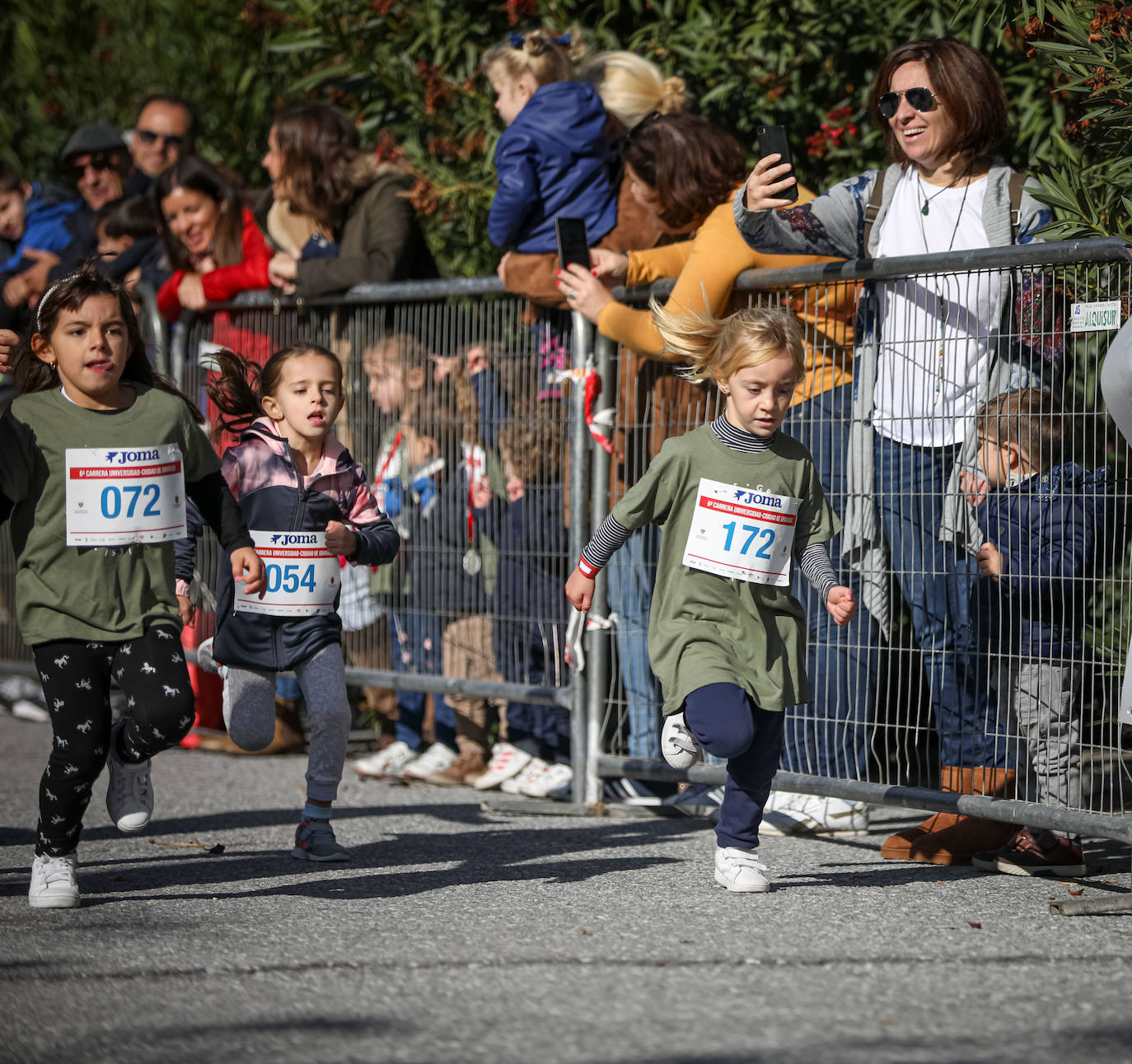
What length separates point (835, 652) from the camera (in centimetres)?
553

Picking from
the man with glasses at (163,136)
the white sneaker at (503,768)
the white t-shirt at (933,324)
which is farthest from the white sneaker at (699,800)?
the man with glasses at (163,136)

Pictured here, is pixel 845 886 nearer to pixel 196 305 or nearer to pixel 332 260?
pixel 332 260

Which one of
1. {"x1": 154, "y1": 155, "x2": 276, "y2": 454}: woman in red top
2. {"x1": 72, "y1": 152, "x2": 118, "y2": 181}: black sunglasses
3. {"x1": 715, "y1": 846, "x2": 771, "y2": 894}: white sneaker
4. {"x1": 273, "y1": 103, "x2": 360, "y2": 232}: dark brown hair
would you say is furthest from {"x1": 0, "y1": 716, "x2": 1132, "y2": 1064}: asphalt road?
{"x1": 72, "y1": 152, "x2": 118, "y2": 181}: black sunglasses

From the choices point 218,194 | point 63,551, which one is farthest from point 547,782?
point 218,194

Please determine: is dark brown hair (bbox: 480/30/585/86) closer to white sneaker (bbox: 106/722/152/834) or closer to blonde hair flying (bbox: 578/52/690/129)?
blonde hair flying (bbox: 578/52/690/129)

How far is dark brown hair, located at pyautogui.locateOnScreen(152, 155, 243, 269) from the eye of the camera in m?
7.82

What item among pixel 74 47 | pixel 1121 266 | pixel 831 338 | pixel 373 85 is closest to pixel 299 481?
pixel 831 338

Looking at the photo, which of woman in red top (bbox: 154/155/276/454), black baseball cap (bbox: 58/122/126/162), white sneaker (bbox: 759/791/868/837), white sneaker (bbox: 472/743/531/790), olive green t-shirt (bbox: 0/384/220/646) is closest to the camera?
olive green t-shirt (bbox: 0/384/220/646)

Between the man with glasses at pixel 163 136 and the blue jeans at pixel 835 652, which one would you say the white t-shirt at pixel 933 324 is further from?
the man with glasses at pixel 163 136

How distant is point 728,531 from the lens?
15.8ft

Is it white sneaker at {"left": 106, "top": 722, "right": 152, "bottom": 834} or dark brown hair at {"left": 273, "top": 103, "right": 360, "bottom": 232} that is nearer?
white sneaker at {"left": 106, "top": 722, "right": 152, "bottom": 834}

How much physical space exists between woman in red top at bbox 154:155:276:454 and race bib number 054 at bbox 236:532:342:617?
2552 millimetres

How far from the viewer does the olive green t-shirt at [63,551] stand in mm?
4719

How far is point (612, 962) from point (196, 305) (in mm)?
4734
